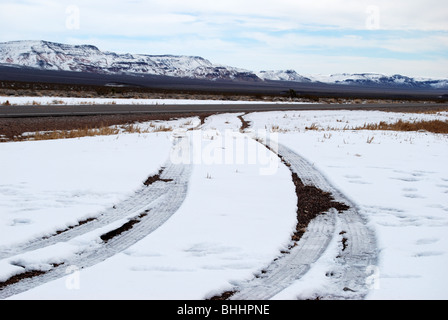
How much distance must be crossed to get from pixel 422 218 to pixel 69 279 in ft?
15.8

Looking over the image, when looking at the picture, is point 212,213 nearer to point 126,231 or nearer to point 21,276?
point 126,231

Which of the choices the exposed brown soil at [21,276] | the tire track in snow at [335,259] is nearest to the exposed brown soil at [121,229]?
the exposed brown soil at [21,276]

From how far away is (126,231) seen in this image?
18.4 feet

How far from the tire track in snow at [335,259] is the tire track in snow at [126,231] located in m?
1.68

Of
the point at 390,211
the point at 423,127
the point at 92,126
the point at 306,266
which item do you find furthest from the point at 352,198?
the point at 423,127

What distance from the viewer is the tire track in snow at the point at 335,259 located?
403 centimetres

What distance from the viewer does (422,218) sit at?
634 centimetres

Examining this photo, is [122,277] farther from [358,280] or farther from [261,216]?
[261,216]

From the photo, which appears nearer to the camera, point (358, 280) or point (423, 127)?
point (358, 280)

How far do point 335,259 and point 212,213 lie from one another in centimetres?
214

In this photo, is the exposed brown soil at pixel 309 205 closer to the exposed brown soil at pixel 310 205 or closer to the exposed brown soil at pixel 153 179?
the exposed brown soil at pixel 310 205
